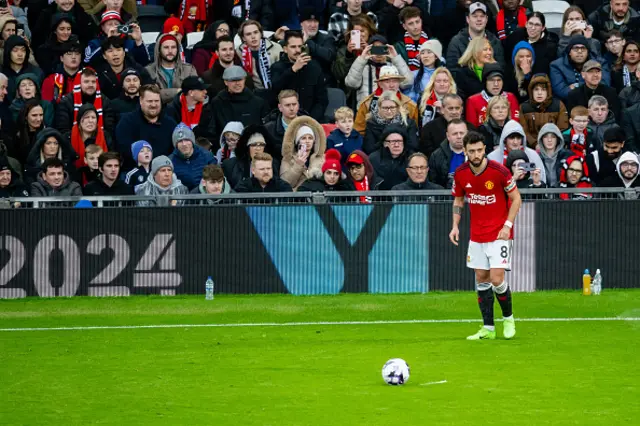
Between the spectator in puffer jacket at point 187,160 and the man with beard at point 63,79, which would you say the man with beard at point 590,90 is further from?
the man with beard at point 63,79

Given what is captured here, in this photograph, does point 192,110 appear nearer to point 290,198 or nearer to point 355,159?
point 290,198

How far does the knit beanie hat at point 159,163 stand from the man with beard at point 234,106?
2.16 metres

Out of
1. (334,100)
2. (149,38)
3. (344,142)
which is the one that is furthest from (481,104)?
(149,38)

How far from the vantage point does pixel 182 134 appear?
778 inches

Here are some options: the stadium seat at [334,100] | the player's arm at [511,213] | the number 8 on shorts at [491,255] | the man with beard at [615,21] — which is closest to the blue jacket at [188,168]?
the stadium seat at [334,100]

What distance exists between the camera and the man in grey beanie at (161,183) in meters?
18.9

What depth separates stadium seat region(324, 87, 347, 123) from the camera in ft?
72.4

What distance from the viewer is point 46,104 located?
20.8m

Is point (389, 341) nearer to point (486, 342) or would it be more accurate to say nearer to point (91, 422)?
point (486, 342)

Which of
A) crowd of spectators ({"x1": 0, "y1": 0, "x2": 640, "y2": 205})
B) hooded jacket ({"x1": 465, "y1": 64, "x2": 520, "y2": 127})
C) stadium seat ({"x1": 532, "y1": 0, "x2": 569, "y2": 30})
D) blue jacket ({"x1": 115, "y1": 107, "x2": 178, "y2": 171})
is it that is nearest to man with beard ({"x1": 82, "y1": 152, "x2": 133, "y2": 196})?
crowd of spectators ({"x1": 0, "y1": 0, "x2": 640, "y2": 205})

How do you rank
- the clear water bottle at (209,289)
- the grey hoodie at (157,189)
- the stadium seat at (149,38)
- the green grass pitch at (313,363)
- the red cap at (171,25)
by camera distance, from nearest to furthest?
the green grass pitch at (313,363) < the clear water bottle at (209,289) < the grey hoodie at (157,189) < the red cap at (171,25) < the stadium seat at (149,38)

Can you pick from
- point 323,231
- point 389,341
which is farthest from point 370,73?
point 389,341

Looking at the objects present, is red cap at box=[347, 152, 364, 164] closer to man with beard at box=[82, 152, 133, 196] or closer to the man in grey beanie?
the man in grey beanie

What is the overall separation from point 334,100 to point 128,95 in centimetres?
347
